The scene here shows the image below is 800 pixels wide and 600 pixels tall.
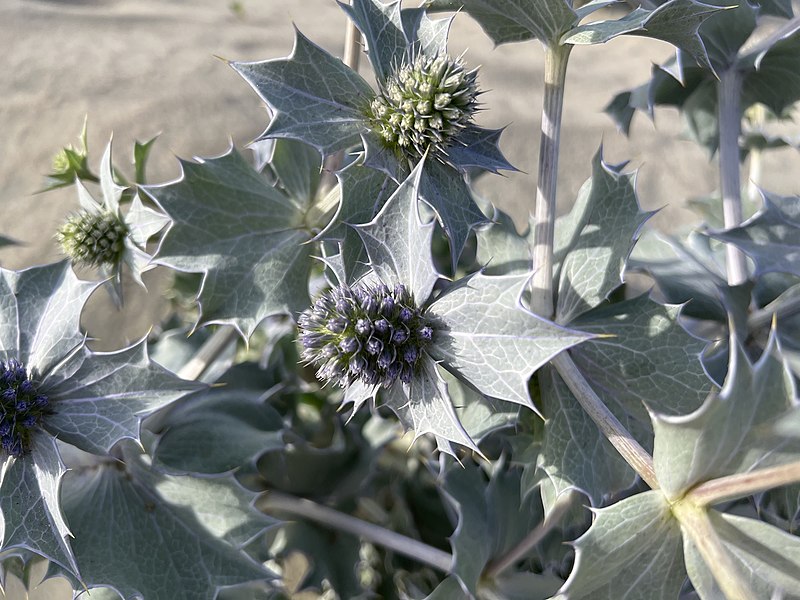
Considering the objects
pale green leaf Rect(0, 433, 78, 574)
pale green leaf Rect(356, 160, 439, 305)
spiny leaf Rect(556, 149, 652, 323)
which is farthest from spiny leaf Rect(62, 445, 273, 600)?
spiny leaf Rect(556, 149, 652, 323)

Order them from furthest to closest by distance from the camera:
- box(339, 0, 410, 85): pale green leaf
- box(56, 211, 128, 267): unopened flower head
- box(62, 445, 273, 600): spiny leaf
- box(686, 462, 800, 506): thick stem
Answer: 1. box(56, 211, 128, 267): unopened flower head
2. box(62, 445, 273, 600): spiny leaf
3. box(339, 0, 410, 85): pale green leaf
4. box(686, 462, 800, 506): thick stem

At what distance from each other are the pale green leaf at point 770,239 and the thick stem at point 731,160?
153 millimetres

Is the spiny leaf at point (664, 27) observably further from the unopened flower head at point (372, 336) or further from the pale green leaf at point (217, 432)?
the pale green leaf at point (217, 432)

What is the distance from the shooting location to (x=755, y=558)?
75cm

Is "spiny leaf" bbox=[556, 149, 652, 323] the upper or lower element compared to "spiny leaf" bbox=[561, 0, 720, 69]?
lower

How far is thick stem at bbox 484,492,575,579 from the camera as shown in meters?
1.04

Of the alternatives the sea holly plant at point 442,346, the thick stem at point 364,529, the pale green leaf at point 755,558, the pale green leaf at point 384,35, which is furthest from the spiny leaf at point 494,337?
the thick stem at point 364,529

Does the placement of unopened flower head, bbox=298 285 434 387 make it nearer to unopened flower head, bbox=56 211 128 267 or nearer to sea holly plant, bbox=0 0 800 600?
sea holly plant, bbox=0 0 800 600

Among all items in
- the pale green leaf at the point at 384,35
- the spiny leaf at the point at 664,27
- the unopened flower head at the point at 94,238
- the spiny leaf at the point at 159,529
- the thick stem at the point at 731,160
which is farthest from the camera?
the thick stem at the point at 731,160

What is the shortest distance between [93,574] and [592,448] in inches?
30.8

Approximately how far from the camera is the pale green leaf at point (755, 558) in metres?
0.72

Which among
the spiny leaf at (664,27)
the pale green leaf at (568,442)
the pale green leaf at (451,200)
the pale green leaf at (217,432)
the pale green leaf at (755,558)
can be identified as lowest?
the pale green leaf at (217,432)

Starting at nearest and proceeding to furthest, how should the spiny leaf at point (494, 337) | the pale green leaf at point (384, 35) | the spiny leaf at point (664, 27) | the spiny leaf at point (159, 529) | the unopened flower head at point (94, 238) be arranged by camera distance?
the spiny leaf at point (494, 337) → the spiny leaf at point (664, 27) → the pale green leaf at point (384, 35) → the spiny leaf at point (159, 529) → the unopened flower head at point (94, 238)

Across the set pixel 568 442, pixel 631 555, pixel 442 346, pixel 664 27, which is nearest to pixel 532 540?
pixel 568 442
